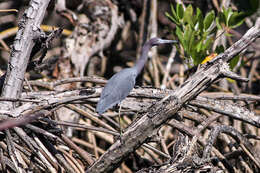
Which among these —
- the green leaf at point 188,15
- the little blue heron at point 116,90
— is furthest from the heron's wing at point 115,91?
the green leaf at point 188,15

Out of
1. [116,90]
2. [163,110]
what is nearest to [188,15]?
[116,90]

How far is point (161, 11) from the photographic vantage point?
3729 millimetres

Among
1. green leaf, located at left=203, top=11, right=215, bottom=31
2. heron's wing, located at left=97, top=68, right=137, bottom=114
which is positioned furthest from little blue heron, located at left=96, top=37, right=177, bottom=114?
green leaf, located at left=203, top=11, right=215, bottom=31

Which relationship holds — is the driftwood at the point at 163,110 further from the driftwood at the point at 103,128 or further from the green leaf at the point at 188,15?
the green leaf at the point at 188,15

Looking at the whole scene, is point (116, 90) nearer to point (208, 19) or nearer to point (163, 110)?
point (163, 110)

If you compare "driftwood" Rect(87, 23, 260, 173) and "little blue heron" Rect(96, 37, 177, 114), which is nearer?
"driftwood" Rect(87, 23, 260, 173)

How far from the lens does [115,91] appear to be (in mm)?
1853

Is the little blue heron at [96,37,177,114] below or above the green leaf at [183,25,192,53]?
below

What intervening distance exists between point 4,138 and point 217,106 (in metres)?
0.94

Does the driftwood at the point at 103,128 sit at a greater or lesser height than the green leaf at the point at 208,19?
lesser

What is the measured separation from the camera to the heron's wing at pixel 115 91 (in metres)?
1.78

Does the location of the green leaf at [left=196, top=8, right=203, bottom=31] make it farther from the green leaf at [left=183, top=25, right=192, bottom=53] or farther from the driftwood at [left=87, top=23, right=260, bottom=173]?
the driftwood at [left=87, top=23, right=260, bottom=173]

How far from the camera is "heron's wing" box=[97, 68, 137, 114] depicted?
1.78m

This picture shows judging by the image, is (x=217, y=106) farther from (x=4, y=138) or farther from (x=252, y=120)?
(x=4, y=138)
